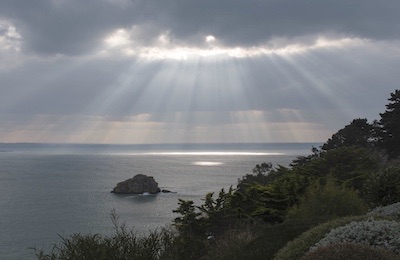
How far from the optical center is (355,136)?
81188mm

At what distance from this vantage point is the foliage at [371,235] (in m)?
9.94

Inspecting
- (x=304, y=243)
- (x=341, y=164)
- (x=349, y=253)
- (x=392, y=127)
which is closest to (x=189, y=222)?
(x=341, y=164)

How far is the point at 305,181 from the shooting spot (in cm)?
3512

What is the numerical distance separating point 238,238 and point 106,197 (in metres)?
110

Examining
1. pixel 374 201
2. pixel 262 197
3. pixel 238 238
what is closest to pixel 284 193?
pixel 262 197

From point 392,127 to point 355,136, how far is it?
16534 millimetres

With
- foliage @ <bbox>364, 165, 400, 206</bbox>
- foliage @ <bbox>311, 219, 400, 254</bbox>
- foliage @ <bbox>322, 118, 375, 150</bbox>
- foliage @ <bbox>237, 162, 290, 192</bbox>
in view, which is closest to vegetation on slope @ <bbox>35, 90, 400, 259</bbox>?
foliage @ <bbox>364, 165, 400, 206</bbox>

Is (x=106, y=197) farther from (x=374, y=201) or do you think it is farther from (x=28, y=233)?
(x=374, y=201)

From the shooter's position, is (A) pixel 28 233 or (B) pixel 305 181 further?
(A) pixel 28 233

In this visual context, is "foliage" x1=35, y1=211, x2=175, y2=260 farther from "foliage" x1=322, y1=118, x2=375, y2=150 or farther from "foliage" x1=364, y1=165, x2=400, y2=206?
"foliage" x1=322, y1=118, x2=375, y2=150

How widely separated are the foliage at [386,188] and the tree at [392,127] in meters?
45.8

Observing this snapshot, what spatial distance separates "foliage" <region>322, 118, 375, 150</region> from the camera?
81.0 meters

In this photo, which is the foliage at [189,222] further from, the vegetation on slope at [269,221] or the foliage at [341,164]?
the foliage at [341,164]

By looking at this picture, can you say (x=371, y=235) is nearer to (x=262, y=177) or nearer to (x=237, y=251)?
(x=237, y=251)
